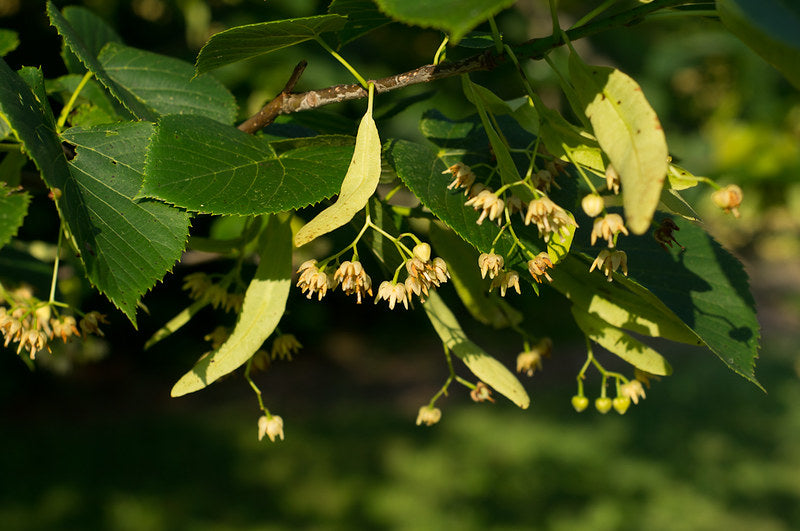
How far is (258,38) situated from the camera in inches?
38.1

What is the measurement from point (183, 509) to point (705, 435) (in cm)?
444

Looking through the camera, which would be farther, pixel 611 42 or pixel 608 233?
pixel 611 42

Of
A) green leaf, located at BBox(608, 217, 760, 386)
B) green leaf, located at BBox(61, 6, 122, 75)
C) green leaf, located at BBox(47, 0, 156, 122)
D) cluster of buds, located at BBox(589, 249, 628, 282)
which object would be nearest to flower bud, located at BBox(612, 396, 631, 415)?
green leaf, located at BBox(608, 217, 760, 386)

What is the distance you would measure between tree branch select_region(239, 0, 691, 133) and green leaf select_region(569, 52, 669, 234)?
7 centimetres

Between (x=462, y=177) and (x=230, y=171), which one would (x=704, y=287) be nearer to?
(x=462, y=177)

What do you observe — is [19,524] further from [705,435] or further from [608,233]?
[705,435]

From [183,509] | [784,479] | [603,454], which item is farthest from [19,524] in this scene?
[784,479]

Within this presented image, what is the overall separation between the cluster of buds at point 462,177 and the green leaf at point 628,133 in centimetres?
20

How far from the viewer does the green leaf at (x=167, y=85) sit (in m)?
1.32

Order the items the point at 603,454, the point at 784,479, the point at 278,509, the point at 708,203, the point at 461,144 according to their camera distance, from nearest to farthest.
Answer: the point at 461,144 → the point at 708,203 → the point at 278,509 → the point at 784,479 → the point at 603,454

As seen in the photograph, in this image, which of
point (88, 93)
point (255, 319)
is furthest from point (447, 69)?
point (88, 93)

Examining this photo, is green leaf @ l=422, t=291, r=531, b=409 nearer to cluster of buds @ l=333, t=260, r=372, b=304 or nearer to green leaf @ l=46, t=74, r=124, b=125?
cluster of buds @ l=333, t=260, r=372, b=304

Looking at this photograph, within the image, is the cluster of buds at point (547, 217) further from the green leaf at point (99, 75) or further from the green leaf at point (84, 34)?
the green leaf at point (84, 34)

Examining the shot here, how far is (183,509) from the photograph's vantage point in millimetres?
4758
